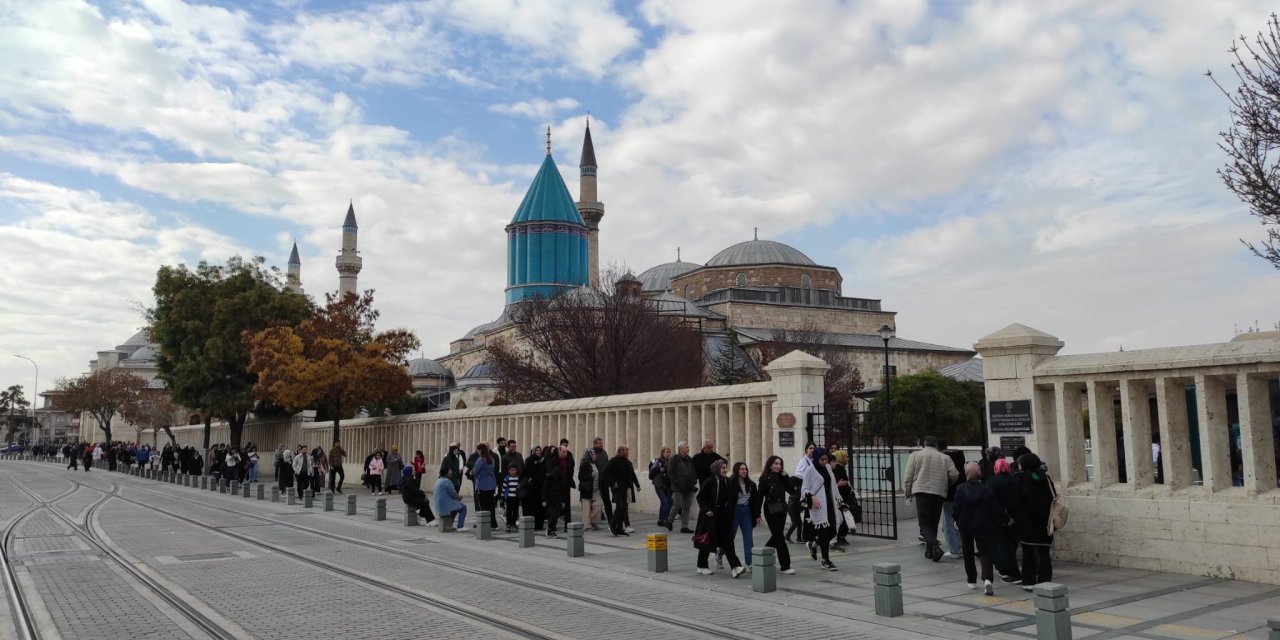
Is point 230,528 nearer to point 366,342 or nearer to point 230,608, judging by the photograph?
point 230,608

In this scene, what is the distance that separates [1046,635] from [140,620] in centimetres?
740

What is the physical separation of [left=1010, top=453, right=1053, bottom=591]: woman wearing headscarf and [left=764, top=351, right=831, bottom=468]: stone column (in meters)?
4.90

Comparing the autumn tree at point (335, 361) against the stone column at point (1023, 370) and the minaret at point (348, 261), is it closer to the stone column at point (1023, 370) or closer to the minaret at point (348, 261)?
the stone column at point (1023, 370)

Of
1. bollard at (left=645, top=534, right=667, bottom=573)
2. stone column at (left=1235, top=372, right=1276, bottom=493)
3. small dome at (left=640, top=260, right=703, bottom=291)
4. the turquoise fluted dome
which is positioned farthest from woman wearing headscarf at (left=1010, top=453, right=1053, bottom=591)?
small dome at (left=640, top=260, right=703, bottom=291)

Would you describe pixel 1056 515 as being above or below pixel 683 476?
below

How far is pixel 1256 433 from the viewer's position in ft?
29.8

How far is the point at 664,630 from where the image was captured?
736 cm

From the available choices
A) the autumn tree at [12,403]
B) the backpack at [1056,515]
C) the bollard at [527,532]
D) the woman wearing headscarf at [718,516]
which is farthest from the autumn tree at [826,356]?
the autumn tree at [12,403]

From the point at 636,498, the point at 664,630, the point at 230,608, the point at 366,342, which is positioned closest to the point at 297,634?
the point at 230,608

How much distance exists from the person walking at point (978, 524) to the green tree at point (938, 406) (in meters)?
30.0

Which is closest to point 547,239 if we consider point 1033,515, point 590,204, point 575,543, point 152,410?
point 590,204

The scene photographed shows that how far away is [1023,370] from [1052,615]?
16.5 ft

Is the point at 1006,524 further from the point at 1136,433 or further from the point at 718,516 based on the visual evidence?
the point at 718,516

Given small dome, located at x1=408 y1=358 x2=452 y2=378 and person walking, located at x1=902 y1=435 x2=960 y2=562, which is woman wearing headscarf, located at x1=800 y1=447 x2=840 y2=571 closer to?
person walking, located at x1=902 y1=435 x2=960 y2=562
